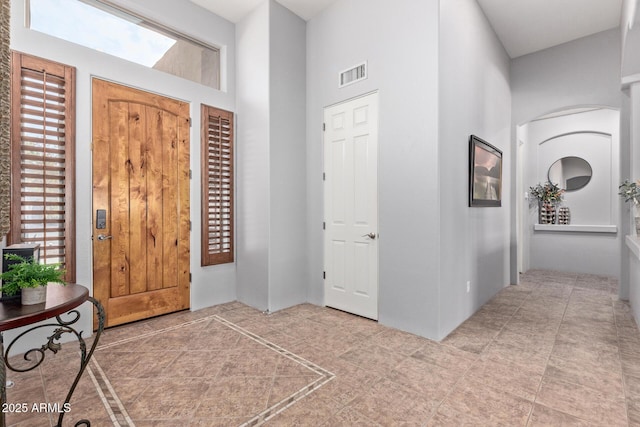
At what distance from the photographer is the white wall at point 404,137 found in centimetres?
294

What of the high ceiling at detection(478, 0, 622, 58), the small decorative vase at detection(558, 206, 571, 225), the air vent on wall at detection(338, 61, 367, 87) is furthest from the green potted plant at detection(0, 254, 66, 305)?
the small decorative vase at detection(558, 206, 571, 225)

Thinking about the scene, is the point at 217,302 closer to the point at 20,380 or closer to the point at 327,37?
the point at 20,380

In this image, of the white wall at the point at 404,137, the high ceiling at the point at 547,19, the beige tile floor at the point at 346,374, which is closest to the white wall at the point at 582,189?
the high ceiling at the point at 547,19

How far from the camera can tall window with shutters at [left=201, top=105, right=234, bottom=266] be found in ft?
12.6

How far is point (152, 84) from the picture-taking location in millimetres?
3418

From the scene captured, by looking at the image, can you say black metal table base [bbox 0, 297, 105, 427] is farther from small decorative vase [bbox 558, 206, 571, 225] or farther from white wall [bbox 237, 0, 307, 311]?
small decorative vase [bbox 558, 206, 571, 225]

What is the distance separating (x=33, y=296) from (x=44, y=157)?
182cm

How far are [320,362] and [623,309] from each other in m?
3.83

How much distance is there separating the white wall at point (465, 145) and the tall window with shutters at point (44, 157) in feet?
11.0

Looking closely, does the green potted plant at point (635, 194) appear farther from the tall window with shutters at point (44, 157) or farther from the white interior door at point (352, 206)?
the tall window with shutters at point (44, 157)

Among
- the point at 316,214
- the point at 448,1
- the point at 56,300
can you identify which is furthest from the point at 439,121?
the point at 56,300

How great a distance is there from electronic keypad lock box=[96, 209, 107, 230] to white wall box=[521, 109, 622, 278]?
22.8 ft

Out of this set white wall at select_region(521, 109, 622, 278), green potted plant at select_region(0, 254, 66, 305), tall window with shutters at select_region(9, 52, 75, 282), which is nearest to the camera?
green potted plant at select_region(0, 254, 66, 305)

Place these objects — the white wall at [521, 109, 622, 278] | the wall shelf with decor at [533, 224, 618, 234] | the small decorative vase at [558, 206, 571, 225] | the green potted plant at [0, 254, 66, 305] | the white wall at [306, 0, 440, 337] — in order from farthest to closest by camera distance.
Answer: the small decorative vase at [558, 206, 571, 225]
the white wall at [521, 109, 622, 278]
the wall shelf with decor at [533, 224, 618, 234]
the white wall at [306, 0, 440, 337]
the green potted plant at [0, 254, 66, 305]
